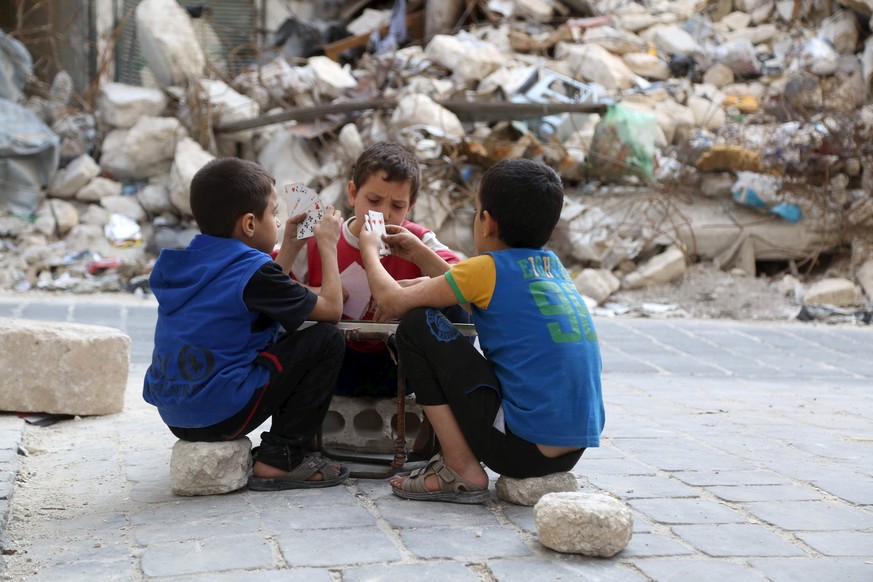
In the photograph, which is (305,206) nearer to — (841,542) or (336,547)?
(336,547)

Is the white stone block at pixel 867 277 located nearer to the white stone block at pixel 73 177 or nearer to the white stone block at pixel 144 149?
the white stone block at pixel 144 149

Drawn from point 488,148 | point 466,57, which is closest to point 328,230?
point 488,148

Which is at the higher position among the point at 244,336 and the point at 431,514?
the point at 244,336

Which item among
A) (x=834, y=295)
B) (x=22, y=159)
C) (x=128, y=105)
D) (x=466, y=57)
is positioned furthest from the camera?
(x=466, y=57)

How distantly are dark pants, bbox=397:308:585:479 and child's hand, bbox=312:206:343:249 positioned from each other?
398 millimetres

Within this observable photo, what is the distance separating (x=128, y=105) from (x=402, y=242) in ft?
26.0

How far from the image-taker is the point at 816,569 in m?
2.32

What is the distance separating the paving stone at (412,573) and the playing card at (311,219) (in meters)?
1.23

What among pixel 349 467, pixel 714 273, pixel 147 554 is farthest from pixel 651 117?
pixel 147 554

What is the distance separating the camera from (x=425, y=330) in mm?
2809

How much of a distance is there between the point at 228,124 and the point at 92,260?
2.08 meters

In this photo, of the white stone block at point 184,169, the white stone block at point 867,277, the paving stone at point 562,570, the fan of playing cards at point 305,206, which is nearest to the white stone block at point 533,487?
the paving stone at point 562,570

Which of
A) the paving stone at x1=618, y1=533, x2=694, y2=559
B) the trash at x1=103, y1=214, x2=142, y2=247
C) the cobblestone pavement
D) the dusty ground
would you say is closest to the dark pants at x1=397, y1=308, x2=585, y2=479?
the cobblestone pavement

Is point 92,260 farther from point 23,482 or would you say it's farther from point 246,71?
point 23,482
